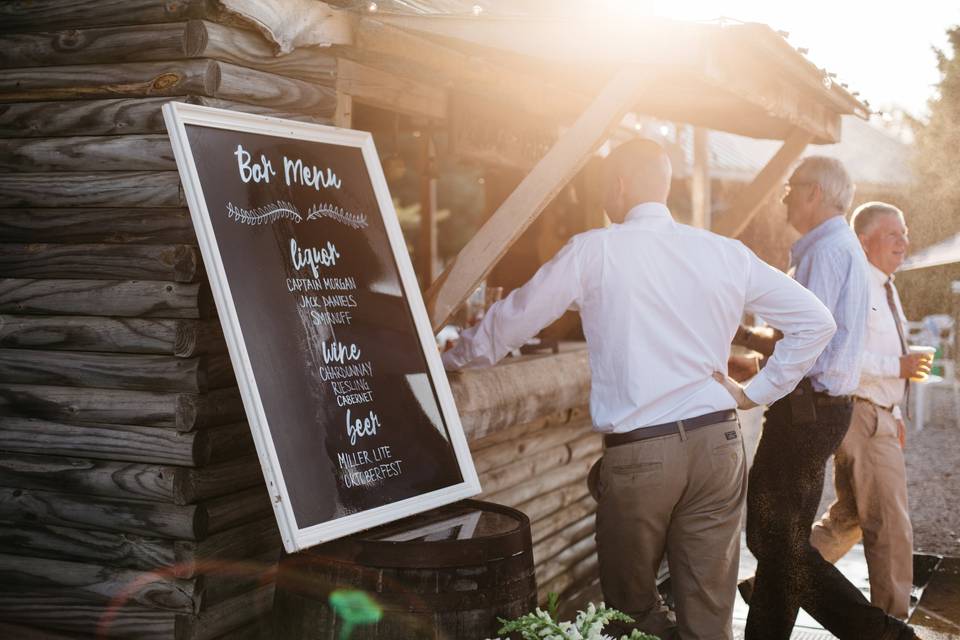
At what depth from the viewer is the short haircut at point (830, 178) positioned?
14.3ft

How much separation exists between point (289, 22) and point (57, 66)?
848mm

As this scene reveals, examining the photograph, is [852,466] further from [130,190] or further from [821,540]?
[130,190]

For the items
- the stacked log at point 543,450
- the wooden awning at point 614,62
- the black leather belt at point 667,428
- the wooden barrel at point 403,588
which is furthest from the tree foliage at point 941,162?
the wooden barrel at point 403,588

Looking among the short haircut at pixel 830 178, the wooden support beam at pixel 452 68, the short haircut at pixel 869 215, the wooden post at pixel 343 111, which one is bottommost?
the short haircut at pixel 869 215

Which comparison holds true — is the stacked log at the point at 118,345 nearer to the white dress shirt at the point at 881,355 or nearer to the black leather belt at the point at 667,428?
the black leather belt at the point at 667,428

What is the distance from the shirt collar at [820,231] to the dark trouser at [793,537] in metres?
0.68

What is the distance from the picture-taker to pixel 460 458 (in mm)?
3318

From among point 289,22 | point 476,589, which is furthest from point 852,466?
point 289,22

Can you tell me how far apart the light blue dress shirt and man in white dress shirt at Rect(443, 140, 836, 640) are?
0.61m

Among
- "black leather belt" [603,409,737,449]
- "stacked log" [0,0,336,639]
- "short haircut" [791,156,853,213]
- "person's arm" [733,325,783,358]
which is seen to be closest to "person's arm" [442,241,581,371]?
"black leather belt" [603,409,737,449]

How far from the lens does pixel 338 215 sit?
3.28 meters

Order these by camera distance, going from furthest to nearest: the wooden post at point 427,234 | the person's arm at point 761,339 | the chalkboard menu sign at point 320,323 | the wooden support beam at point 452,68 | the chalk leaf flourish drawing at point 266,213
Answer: the wooden post at point 427,234, the person's arm at point 761,339, the wooden support beam at point 452,68, the chalk leaf flourish drawing at point 266,213, the chalkboard menu sign at point 320,323

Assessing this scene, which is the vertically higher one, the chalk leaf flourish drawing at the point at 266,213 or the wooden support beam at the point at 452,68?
the wooden support beam at the point at 452,68

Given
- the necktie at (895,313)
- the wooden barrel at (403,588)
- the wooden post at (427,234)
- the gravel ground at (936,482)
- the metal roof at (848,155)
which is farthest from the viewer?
the metal roof at (848,155)
